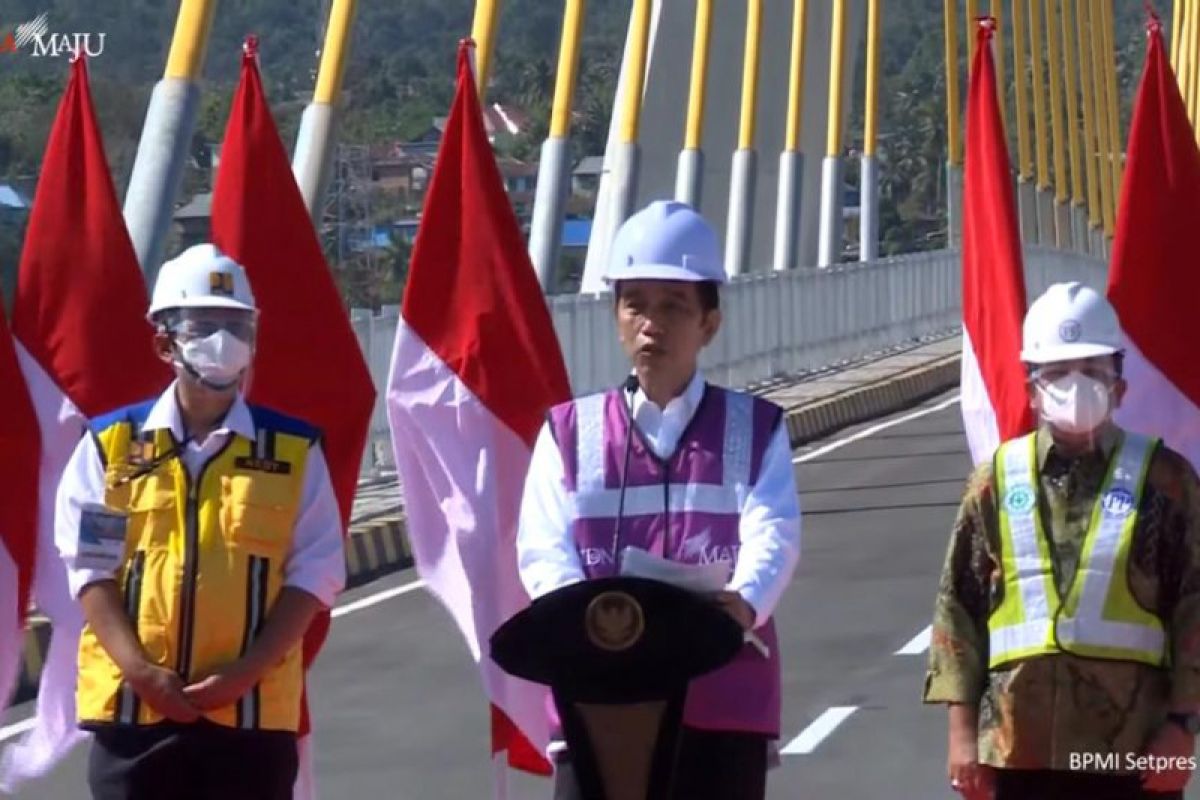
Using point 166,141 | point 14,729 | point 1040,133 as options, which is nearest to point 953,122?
point 1040,133

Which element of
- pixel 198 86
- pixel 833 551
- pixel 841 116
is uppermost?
pixel 841 116

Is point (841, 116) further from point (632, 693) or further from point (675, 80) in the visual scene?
point (632, 693)

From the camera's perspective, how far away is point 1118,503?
573 cm

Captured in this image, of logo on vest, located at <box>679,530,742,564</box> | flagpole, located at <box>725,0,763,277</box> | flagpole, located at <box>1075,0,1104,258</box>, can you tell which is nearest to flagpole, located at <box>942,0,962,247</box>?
flagpole, located at <box>725,0,763,277</box>

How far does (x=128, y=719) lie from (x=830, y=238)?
38.9 metres

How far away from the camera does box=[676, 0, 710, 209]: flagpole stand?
34.6 m

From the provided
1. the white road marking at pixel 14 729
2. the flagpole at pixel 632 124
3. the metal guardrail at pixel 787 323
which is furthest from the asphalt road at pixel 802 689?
the flagpole at pixel 632 124

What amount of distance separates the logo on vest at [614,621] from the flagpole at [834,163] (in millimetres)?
38415

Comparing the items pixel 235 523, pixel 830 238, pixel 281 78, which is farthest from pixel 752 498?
pixel 281 78

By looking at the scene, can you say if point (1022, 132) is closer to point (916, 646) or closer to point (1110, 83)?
point (1110, 83)

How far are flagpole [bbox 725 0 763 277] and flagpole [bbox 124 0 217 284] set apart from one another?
19567 millimetres

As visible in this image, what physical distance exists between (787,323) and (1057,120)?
4257 cm

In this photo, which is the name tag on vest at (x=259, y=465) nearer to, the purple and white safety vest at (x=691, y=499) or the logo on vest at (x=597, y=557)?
the purple and white safety vest at (x=691, y=499)

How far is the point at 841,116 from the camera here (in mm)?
47281
